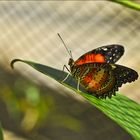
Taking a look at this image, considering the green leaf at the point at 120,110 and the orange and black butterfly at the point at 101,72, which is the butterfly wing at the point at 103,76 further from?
the green leaf at the point at 120,110

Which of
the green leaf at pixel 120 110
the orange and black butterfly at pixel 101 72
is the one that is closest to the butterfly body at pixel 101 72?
the orange and black butterfly at pixel 101 72

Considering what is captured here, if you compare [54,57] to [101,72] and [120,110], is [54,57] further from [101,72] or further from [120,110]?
[120,110]

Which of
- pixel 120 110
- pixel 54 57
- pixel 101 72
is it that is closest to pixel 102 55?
pixel 101 72

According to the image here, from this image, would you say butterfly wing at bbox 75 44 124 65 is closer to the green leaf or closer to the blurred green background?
the green leaf

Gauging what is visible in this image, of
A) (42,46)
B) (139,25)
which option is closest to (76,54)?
(42,46)

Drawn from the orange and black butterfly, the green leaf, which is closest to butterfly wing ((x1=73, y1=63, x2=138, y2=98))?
the orange and black butterfly

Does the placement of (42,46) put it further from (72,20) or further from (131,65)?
(131,65)

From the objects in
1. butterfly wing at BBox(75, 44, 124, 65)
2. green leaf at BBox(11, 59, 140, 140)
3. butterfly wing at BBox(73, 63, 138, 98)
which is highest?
butterfly wing at BBox(75, 44, 124, 65)

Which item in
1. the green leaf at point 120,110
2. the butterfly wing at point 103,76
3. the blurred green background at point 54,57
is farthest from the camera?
the blurred green background at point 54,57
